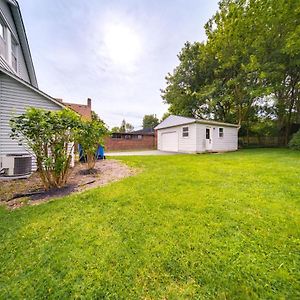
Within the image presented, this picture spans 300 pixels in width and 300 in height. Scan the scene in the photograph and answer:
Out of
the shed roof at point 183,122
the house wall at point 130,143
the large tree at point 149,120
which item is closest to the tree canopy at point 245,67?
the shed roof at point 183,122

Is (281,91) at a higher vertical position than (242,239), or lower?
higher

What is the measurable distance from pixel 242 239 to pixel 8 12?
11112 millimetres

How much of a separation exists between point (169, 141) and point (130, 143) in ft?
18.6

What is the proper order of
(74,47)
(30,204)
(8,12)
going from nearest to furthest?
→ (30,204) → (8,12) → (74,47)

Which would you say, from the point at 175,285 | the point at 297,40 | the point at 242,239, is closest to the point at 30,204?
the point at 175,285

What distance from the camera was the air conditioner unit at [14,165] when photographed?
5.09m

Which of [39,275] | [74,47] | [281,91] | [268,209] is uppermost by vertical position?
[74,47]

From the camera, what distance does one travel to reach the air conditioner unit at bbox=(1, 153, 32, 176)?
16.7ft

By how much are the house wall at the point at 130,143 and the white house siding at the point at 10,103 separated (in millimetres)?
12228

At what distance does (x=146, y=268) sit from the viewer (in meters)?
1.77

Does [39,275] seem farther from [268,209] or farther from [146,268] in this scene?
[268,209]

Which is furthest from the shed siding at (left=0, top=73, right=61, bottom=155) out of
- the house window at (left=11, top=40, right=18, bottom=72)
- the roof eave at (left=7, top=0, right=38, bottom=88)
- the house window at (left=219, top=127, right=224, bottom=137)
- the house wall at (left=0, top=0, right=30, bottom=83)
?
the house window at (left=219, top=127, right=224, bottom=137)

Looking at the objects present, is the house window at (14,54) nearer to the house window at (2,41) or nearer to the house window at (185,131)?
the house window at (2,41)

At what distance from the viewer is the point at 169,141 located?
55.2 feet
